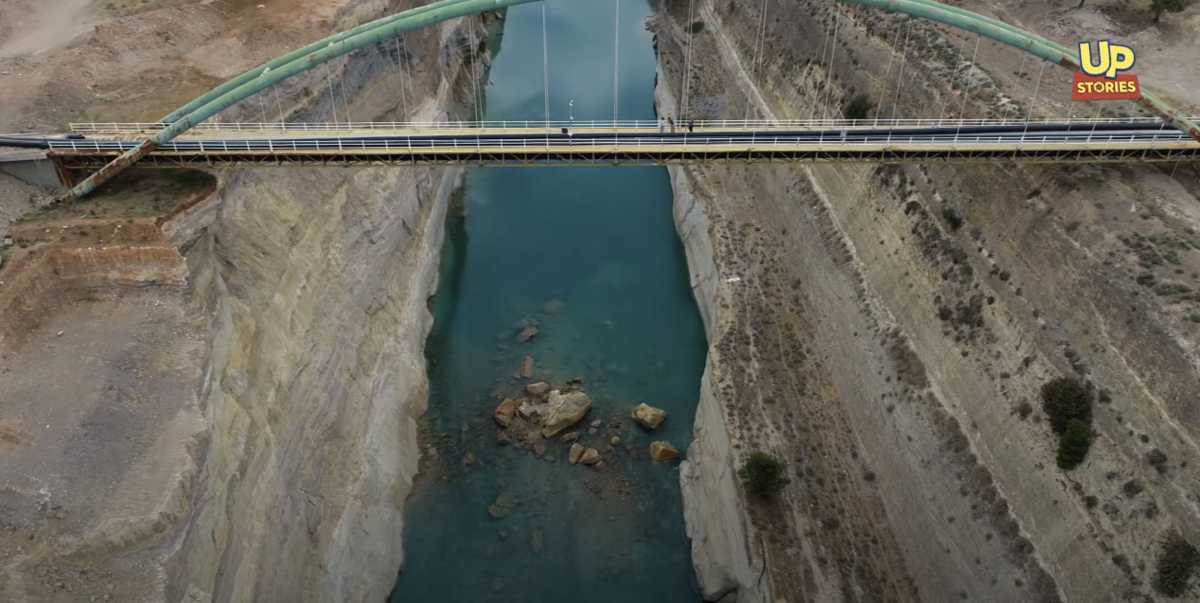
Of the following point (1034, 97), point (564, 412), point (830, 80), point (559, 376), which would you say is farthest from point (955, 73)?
point (564, 412)

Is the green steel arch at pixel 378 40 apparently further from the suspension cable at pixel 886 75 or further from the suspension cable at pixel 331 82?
the suspension cable at pixel 886 75

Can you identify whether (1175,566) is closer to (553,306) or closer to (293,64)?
(553,306)

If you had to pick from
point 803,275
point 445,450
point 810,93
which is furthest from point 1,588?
point 810,93

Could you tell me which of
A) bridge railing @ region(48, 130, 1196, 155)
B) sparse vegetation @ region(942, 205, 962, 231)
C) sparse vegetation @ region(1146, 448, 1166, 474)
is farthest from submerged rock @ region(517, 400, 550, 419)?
sparse vegetation @ region(1146, 448, 1166, 474)

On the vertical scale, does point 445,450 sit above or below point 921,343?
below

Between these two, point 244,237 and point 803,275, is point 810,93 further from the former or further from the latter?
point 244,237
